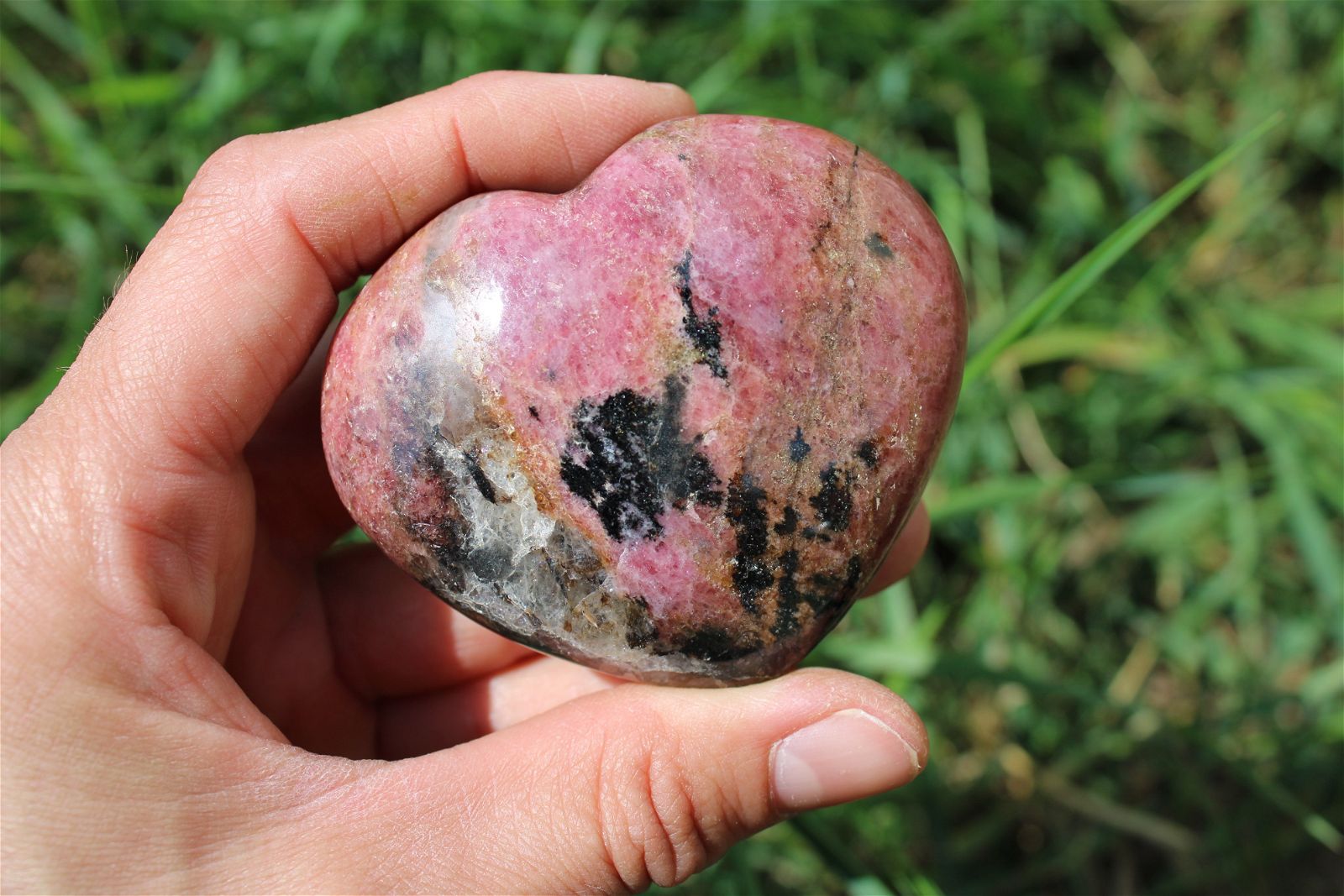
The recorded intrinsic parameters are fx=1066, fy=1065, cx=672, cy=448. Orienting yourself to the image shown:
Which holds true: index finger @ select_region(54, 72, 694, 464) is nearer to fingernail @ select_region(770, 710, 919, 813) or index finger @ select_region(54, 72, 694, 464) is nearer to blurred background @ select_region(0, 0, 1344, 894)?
blurred background @ select_region(0, 0, 1344, 894)

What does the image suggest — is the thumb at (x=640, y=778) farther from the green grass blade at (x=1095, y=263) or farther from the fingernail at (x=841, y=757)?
the green grass blade at (x=1095, y=263)

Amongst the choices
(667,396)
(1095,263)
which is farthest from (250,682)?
(1095,263)

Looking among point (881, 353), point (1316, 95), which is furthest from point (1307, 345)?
point (881, 353)

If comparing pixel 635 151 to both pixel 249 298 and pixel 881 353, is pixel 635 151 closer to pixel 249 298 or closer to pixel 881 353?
pixel 881 353

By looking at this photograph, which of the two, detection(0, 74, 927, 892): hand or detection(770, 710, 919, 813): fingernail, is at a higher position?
detection(0, 74, 927, 892): hand

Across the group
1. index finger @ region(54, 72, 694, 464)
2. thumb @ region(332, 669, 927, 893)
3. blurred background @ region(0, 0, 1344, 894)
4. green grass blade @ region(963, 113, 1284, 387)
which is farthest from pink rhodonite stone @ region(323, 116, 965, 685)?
blurred background @ region(0, 0, 1344, 894)

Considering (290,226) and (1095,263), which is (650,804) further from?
(1095,263)

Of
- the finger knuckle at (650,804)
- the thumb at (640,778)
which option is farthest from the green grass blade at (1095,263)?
the finger knuckle at (650,804)
